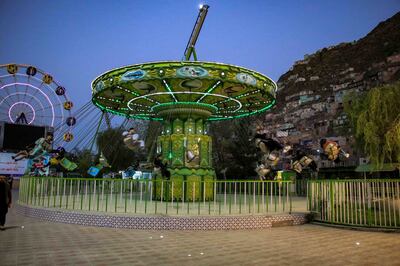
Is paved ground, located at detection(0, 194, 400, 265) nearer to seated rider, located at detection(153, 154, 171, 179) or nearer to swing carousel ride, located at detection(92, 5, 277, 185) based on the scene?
seated rider, located at detection(153, 154, 171, 179)

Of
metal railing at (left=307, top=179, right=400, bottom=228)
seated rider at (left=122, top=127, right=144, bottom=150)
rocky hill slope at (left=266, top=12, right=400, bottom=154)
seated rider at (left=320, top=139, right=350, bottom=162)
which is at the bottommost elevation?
metal railing at (left=307, top=179, right=400, bottom=228)

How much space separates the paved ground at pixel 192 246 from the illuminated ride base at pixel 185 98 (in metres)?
3.25

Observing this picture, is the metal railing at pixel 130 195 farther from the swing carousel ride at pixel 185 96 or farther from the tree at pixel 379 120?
the tree at pixel 379 120

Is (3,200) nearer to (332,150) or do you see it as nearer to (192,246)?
(192,246)

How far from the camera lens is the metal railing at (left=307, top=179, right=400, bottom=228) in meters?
8.35

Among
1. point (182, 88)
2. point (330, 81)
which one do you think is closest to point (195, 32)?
point (182, 88)

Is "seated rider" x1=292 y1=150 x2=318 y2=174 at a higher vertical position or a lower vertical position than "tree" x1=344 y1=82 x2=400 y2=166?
lower

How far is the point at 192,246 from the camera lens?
6.44 m

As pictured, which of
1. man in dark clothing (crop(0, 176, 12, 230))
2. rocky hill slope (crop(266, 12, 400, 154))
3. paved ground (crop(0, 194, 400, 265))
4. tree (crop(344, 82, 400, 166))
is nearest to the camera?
paved ground (crop(0, 194, 400, 265))

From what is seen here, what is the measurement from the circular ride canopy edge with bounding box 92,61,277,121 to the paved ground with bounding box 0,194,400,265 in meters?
4.84

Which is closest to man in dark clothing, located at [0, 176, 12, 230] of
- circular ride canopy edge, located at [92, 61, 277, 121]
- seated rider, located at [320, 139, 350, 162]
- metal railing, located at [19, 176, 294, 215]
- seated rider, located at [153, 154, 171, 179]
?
metal railing, located at [19, 176, 294, 215]

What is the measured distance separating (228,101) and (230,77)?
350 cm

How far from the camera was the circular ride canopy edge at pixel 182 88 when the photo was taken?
1050 cm

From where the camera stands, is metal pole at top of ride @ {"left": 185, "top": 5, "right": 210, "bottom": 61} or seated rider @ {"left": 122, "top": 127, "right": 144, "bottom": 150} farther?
metal pole at top of ride @ {"left": 185, "top": 5, "right": 210, "bottom": 61}
